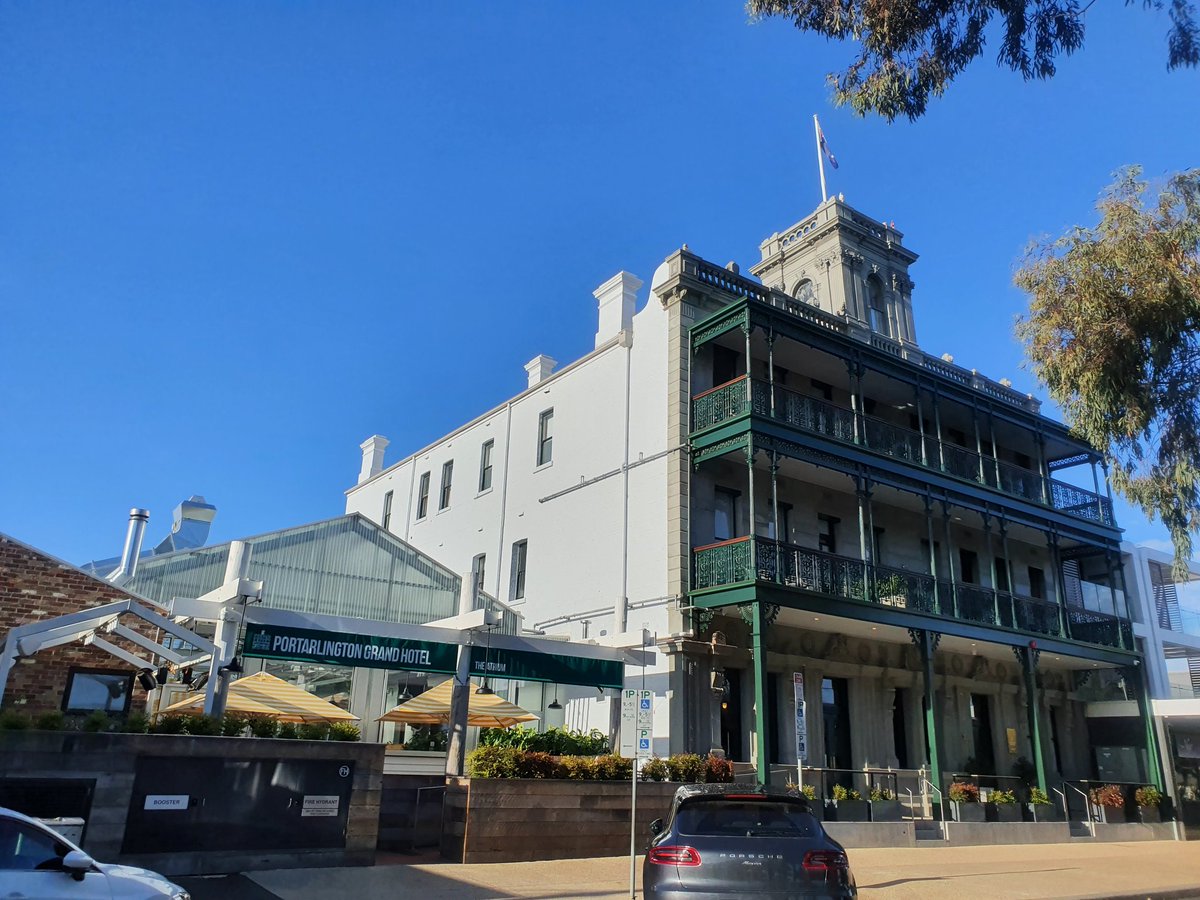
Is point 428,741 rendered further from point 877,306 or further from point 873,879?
point 877,306

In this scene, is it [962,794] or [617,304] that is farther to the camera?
[617,304]

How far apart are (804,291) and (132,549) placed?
20063 millimetres

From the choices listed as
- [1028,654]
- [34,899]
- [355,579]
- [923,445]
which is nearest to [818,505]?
[923,445]

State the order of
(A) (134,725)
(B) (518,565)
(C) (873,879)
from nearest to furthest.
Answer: (A) (134,725), (C) (873,879), (B) (518,565)

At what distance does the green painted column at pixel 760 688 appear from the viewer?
55.6ft

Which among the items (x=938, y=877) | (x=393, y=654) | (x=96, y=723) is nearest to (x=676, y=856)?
(x=96, y=723)

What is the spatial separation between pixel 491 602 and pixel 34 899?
53.3 ft

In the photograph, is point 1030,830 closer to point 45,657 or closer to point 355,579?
point 355,579

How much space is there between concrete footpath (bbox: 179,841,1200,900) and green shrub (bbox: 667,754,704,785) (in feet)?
6.09

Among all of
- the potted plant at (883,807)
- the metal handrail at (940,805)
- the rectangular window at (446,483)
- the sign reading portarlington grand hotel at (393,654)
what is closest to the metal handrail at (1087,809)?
the metal handrail at (940,805)

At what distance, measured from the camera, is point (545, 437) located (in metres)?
25.6

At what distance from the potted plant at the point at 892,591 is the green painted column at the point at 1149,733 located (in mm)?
10643

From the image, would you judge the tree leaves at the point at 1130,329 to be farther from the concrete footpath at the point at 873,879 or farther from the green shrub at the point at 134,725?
the green shrub at the point at 134,725

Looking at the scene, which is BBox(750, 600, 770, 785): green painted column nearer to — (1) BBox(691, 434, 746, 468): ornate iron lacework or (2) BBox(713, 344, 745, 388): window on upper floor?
(1) BBox(691, 434, 746, 468): ornate iron lacework
